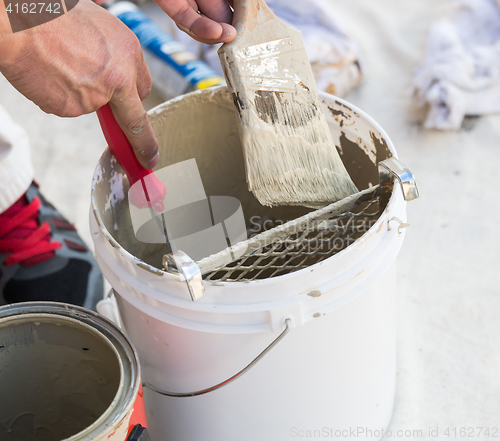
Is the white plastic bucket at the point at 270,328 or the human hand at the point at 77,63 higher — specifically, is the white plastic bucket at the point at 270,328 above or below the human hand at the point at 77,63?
below

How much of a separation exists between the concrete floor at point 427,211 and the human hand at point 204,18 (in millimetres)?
642

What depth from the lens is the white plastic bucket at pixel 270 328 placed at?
0.57 metres

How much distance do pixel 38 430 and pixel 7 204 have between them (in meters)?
0.47

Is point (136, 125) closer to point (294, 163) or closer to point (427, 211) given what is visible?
point (294, 163)

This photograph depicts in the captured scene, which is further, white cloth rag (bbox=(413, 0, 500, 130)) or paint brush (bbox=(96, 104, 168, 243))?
white cloth rag (bbox=(413, 0, 500, 130))

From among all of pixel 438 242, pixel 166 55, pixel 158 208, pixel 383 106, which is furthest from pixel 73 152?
pixel 438 242

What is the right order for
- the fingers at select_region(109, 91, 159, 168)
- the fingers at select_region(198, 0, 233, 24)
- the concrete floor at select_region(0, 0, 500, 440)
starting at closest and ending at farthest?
the fingers at select_region(109, 91, 159, 168)
the fingers at select_region(198, 0, 233, 24)
the concrete floor at select_region(0, 0, 500, 440)

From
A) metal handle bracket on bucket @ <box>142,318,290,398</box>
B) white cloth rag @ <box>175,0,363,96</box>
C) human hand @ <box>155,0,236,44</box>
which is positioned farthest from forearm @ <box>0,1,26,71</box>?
white cloth rag @ <box>175,0,363,96</box>

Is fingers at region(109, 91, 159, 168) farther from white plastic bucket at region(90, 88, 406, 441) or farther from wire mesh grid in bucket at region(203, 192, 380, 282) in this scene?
wire mesh grid in bucket at region(203, 192, 380, 282)

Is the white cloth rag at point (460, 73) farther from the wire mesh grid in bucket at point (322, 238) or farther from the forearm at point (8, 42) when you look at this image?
the forearm at point (8, 42)

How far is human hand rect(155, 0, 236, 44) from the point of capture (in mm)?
664

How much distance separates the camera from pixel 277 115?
0.70 metres

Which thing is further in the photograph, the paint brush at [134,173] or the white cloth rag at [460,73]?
the white cloth rag at [460,73]

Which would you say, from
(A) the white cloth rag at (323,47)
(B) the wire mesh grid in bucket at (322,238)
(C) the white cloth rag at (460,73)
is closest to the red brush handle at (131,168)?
(B) the wire mesh grid in bucket at (322,238)
